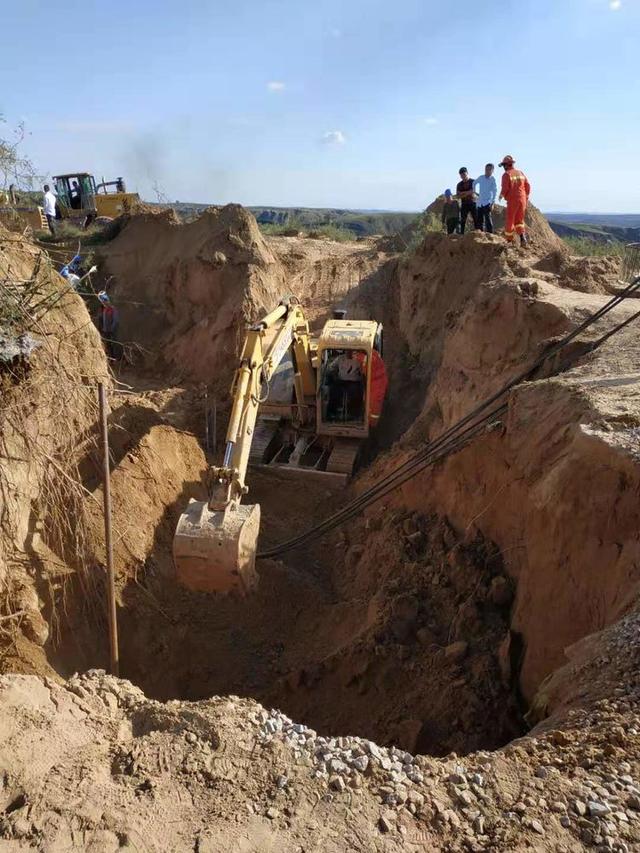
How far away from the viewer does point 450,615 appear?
675 centimetres

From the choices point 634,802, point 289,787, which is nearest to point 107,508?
point 289,787

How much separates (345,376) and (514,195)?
204 inches

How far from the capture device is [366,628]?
6969 mm

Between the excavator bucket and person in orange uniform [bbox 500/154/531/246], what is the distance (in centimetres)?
932

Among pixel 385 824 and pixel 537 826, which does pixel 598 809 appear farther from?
pixel 385 824

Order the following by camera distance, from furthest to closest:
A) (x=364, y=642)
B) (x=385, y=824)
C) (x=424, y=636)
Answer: (x=364, y=642) → (x=424, y=636) → (x=385, y=824)

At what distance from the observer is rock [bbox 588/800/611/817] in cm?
305

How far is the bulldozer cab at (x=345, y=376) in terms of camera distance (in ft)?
35.7

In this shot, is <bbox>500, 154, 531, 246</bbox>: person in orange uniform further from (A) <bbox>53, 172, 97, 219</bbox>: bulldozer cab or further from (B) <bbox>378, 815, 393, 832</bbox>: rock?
(A) <bbox>53, 172, 97, 219</bbox>: bulldozer cab

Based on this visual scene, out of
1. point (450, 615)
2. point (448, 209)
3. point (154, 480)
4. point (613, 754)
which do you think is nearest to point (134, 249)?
point (448, 209)

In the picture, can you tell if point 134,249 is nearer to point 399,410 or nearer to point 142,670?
point 399,410

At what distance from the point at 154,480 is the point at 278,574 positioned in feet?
6.86

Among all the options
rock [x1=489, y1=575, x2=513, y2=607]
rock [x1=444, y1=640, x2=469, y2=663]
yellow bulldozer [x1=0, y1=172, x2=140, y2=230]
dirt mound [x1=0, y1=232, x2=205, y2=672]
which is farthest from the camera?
yellow bulldozer [x1=0, y1=172, x2=140, y2=230]

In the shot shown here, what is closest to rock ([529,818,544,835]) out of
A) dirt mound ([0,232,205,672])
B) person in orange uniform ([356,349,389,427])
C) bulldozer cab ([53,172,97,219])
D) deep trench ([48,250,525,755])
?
deep trench ([48,250,525,755])
